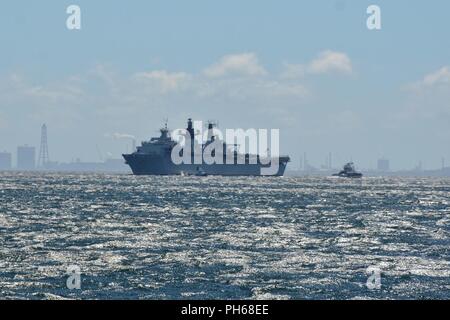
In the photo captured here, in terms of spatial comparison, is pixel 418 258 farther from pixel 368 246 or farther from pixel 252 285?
pixel 252 285

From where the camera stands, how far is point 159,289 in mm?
29578

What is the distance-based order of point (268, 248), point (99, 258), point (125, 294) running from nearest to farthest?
point (125, 294)
point (99, 258)
point (268, 248)

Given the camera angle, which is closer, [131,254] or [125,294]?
[125,294]

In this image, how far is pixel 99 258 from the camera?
3859 cm

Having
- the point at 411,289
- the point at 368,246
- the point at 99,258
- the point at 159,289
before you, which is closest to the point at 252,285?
the point at 159,289

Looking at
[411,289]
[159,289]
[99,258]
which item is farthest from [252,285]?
[99,258]
